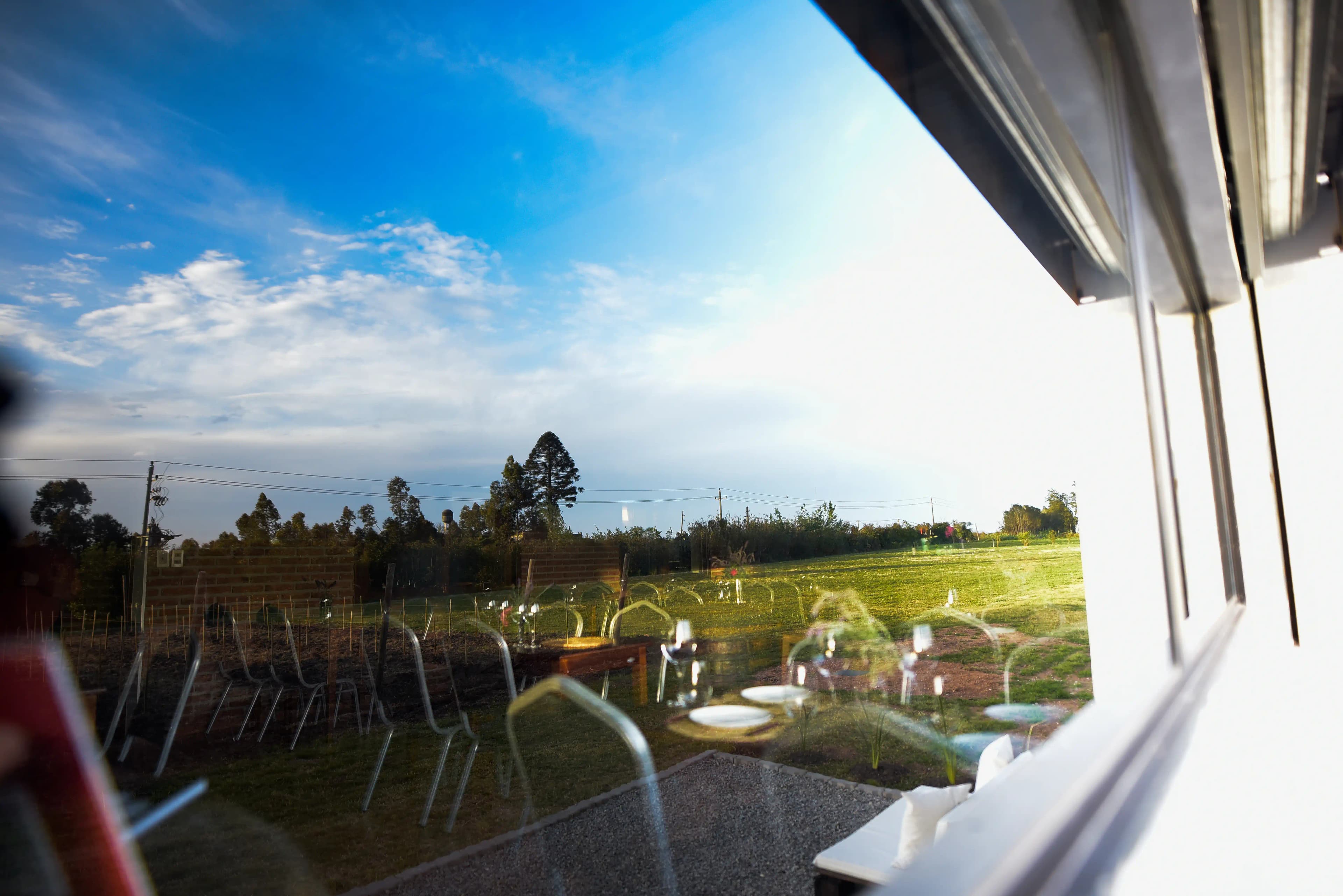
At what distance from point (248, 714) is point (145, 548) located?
199 millimetres

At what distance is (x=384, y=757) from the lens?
788 millimetres

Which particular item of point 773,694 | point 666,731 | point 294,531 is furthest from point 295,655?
point 773,694

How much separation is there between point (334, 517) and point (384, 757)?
11.5 inches

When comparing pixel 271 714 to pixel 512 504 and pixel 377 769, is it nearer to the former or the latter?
pixel 377 769

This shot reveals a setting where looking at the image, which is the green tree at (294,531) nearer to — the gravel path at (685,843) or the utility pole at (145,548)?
the utility pole at (145,548)

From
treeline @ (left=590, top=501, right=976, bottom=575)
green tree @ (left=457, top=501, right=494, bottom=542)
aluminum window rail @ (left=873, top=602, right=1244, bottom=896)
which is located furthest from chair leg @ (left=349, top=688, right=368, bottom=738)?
aluminum window rail @ (left=873, top=602, right=1244, bottom=896)

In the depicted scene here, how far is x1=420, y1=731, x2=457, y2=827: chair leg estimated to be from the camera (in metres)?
0.75

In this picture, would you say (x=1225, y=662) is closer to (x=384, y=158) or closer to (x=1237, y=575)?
(x=1237, y=575)

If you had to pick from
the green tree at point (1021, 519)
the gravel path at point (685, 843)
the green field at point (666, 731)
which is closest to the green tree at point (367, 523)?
the green field at point (666, 731)

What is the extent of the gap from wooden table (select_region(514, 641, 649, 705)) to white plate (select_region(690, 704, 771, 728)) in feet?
0.36

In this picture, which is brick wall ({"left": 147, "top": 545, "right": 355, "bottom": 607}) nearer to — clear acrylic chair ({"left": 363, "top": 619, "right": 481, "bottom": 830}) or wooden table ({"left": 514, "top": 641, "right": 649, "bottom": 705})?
clear acrylic chair ({"left": 363, "top": 619, "right": 481, "bottom": 830})

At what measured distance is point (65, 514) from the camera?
0.47m

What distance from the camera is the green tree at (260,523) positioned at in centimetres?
63

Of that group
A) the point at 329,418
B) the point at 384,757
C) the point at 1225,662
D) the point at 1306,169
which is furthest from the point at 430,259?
the point at 1306,169
